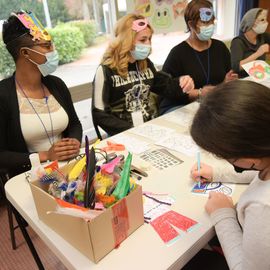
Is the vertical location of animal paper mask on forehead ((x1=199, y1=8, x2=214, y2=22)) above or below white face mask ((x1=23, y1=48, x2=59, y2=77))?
above

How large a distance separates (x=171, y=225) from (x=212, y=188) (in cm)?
26

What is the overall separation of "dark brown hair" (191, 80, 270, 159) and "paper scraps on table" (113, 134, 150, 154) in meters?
0.71

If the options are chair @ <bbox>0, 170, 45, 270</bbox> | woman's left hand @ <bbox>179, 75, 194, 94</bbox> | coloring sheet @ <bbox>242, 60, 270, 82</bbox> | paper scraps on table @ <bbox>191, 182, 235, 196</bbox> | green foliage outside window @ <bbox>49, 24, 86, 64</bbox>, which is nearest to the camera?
paper scraps on table @ <bbox>191, 182, 235, 196</bbox>

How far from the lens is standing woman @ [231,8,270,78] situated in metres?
2.97

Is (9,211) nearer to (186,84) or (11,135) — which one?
(11,135)

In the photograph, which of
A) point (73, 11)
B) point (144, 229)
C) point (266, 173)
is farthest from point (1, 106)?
point (73, 11)

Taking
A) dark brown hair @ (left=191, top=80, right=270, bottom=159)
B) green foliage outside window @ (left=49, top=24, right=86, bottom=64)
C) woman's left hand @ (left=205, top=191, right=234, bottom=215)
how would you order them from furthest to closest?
1. green foliage outside window @ (left=49, top=24, right=86, bottom=64)
2. woman's left hand @ (left=205, top=191, right=234, bottom=215)
3. dark brown hair @ (left=191, top=80, right=270, bottom=159)

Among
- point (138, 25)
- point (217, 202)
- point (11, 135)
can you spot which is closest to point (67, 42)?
point (138, 25)

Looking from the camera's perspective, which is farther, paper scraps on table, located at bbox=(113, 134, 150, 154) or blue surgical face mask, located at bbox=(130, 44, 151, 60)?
blue surgical face mask, located at bbox=(130, 44, 151, 60)

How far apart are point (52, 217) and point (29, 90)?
2.97ft

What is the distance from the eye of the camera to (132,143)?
1482 mm

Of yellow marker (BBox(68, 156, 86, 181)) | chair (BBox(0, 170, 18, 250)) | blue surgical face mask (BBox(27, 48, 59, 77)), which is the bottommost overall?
chair (BBox(0, 170, 18, 250))

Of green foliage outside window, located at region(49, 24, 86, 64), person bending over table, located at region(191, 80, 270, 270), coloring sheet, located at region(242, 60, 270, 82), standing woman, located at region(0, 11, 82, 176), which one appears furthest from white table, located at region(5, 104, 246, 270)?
green foliage outside window, located at region(49, 24, 86, 64)

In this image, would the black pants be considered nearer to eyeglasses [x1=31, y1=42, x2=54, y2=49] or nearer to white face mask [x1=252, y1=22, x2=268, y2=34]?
eyeglasses [x1=31, y1=42, x2=54, y2=49]
